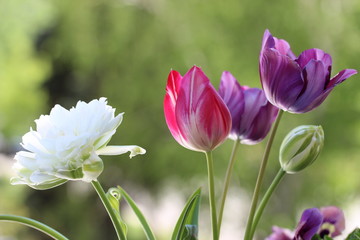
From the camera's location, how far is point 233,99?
42cm

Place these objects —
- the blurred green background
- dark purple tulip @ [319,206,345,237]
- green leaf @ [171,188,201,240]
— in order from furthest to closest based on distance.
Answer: the blurred green background, dark purple tulip @ [319,206,345,237], green leaf @ [171,188,201,240]

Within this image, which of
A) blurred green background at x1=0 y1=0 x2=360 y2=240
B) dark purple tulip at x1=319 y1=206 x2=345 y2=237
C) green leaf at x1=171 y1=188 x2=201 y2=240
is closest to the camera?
green leaf at x1=171 y1=188 x2=201 y2=240

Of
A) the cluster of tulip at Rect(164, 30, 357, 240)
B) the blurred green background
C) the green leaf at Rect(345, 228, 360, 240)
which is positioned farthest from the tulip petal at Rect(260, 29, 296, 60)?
the blurred green background

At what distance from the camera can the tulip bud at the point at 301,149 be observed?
0.38 m

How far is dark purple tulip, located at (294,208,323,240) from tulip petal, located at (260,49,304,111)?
0.08 meters

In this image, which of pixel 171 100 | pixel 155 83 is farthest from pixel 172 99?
pixel 155 83

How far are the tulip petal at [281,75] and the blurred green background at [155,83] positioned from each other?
8.04 ft

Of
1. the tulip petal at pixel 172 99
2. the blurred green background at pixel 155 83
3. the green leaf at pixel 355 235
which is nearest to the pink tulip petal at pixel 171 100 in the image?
the tulip petal at pixel 172 99

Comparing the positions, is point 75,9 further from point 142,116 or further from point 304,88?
point 304,88

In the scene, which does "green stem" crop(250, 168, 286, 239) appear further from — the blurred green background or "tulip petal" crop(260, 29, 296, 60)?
the blurred green background

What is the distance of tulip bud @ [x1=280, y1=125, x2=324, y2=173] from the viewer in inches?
14.9

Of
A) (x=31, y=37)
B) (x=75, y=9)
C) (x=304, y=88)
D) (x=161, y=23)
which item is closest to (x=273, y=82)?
(x=304, y=88)

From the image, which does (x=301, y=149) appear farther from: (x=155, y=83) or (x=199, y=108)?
(x=155, y=83)

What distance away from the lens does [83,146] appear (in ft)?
1.16
